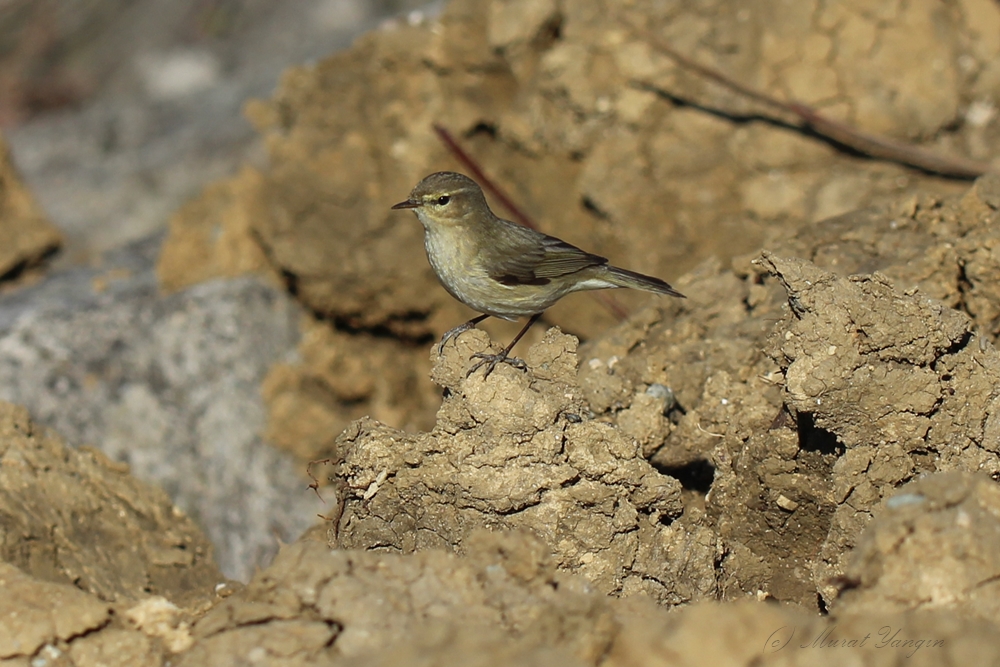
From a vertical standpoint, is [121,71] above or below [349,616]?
below

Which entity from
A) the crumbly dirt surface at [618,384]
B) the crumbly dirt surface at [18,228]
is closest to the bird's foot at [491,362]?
the crumbly dirt surface at [618,384]

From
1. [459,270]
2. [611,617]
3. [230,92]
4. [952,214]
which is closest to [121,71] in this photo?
[230,92]

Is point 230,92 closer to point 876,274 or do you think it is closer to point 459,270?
point 459,270

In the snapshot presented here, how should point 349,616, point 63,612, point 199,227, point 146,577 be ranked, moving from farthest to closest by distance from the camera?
1. point 199,227
2. point 146,577
3. point 63,612
4. point 349,616

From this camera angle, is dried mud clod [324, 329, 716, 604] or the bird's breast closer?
dried mud clod [324, 329, 716, 604]

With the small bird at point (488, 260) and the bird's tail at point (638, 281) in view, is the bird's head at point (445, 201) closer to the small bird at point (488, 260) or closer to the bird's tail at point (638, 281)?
the small bird at point (488, 260)

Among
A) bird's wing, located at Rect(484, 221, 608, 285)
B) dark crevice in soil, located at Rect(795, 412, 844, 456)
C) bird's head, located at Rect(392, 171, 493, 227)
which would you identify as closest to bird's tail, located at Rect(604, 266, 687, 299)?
bird's wing, located at Rect(484, 221, 608, 285)

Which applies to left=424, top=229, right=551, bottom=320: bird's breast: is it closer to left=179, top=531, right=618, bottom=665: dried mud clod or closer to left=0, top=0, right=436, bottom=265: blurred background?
left=179, top=531, right=618, bottom=665: dried mud clod

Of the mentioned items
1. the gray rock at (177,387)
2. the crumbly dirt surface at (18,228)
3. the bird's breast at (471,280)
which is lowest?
the gray rock at (177,387)
